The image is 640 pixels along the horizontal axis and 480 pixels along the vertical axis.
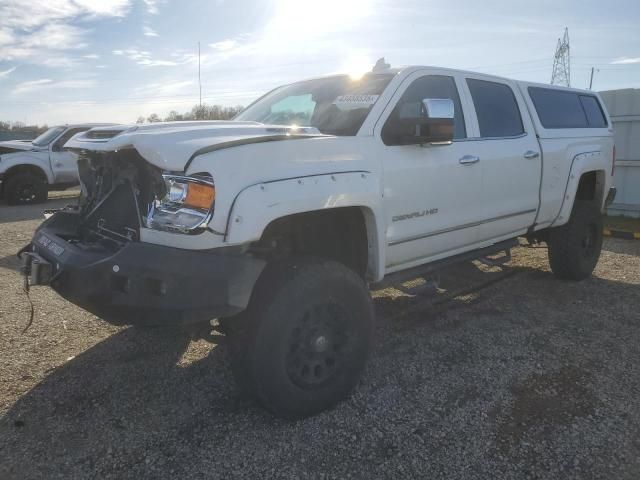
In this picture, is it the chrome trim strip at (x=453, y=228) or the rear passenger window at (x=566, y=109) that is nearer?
the chrome trim strip at (x=453, y=228)

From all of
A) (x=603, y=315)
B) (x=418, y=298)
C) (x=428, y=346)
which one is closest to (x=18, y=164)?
(x=418, y=298)

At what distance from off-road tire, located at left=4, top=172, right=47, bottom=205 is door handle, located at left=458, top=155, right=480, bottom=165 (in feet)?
36.3

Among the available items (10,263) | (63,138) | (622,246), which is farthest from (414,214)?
(63,138)

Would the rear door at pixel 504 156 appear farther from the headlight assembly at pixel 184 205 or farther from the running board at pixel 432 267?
the headlight assembly at pixel 184 205

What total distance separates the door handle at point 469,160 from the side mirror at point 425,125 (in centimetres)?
47

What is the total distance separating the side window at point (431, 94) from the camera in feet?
11.5

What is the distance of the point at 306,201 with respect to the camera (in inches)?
106

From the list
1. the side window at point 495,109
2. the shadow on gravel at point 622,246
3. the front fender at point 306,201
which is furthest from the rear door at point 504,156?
the shadow on gravel at point 622,246

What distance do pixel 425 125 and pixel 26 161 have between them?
11205 mm

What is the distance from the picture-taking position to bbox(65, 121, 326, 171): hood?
8.14 feet

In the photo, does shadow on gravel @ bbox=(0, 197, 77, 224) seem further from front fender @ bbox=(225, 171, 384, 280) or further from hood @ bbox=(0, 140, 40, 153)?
front fender @ bbox=(225, 171, 384, 280)

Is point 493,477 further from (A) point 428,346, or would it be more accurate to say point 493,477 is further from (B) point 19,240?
(B) point 19,240

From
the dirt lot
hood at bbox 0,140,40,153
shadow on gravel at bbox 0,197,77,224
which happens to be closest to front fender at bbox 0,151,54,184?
hood at bbox 0,140,40,153

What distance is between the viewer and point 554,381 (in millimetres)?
3438
